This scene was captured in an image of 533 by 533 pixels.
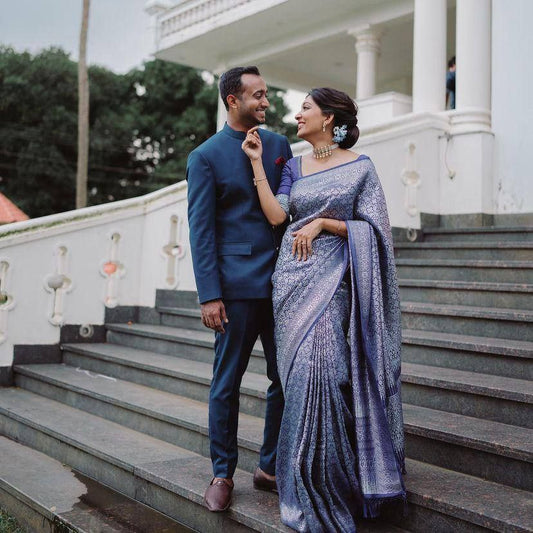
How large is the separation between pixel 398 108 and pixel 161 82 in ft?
59.4

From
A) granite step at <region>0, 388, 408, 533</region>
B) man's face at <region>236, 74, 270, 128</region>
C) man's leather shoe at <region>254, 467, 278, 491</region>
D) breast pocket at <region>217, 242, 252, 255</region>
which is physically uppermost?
man's face at <region>236, 74, 270, 128</region>

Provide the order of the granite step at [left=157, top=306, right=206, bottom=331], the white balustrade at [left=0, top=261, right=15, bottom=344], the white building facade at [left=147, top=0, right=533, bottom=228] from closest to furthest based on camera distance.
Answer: the white balustrade at [left=0, top=261, right=15, bottom=344] → the granite step at [left=157, top=306, right=206, bottom=331] → the white building facade at [left=147, top=0, right=533, bottom=228]

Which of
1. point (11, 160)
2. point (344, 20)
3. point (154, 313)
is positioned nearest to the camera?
point (154, 313)

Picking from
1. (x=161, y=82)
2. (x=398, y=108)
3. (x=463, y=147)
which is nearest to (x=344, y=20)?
(x=398, y=108)

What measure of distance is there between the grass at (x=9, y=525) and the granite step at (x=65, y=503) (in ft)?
0.10

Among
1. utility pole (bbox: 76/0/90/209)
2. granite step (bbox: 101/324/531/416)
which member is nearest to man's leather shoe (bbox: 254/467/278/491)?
granite step (bbox: 101/324/531/416)

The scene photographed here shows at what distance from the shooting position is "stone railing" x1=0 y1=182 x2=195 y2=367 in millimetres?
5832

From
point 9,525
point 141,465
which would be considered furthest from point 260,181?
point 9,525

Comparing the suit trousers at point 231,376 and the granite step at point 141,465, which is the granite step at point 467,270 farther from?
the suit trousers at point 231,376

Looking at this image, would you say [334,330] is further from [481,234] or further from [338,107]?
[481,234]

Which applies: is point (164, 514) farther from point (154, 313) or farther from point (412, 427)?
point (154, 313)

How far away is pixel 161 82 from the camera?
26219mm

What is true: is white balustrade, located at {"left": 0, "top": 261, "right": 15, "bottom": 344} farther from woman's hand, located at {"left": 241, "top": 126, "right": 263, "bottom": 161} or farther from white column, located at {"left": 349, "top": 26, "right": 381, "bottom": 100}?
white column, located at {"left": 349, "top": 26, "right": 381, "bottom": 100}

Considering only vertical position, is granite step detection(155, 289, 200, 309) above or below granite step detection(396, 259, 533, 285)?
below
